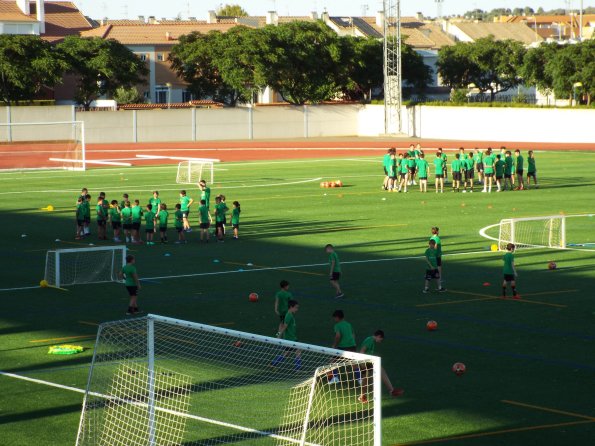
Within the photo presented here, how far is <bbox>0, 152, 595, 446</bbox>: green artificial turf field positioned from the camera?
51.2 feet

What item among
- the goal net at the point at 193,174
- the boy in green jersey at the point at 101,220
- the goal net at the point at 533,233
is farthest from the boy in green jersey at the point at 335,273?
the goal net at the point at 193,174

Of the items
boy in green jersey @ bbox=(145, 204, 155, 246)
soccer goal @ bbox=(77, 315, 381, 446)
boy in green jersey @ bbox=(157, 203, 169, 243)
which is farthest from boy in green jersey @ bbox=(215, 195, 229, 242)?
soccer goal @ bbox=(77, 315, 381, 446)

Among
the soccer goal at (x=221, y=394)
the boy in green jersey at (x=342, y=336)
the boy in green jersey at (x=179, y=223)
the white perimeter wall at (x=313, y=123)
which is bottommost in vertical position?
the soccer goal at (x=221, y=394)

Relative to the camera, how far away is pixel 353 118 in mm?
92875

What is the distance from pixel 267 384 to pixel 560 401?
14.5 ft

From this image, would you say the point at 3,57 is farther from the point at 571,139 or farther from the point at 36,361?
the point at 36,361

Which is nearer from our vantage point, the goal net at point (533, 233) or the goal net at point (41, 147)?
the goal net at point (533, 233)

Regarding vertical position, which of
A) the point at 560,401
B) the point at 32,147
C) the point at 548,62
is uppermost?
the point at 548,62

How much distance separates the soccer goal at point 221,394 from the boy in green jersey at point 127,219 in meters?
13.7

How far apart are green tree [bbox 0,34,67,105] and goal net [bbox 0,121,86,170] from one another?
8.06 meters

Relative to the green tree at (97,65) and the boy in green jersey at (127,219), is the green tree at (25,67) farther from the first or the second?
the boy in green jersey at (127,219)

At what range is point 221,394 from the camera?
648 inches

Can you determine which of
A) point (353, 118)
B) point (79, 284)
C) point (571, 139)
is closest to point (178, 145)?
point (353, 118)

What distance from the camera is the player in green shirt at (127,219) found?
108 ft
